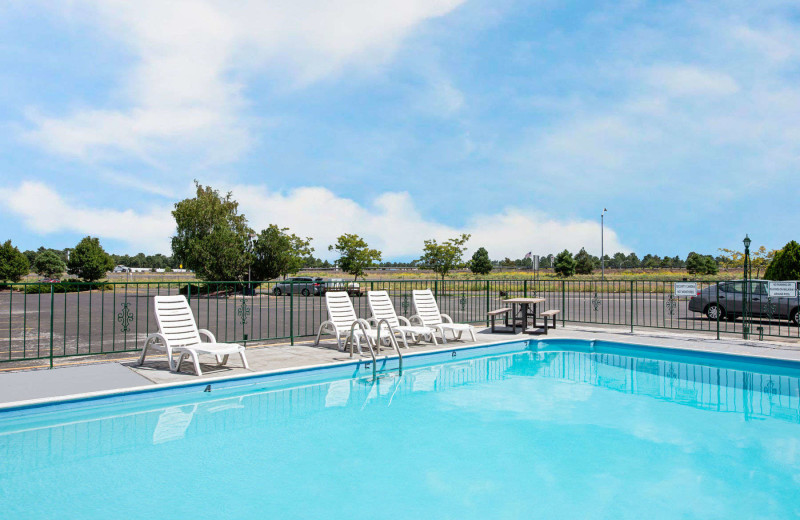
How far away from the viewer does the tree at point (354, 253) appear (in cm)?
3931

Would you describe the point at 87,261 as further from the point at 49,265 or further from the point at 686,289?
the point at 686,289

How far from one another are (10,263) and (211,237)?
101ft

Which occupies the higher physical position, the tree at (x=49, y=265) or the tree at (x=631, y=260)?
the tree at (x=631, y=260)

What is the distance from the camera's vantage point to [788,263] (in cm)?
1986

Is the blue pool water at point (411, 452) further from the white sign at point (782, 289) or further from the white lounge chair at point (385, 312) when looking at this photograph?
the white sign at point (782, 289)

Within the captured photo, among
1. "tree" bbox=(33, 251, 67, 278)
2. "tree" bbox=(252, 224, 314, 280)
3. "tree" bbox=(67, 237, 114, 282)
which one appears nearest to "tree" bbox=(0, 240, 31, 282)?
"tree" bbox=(67, 237, 114, 282)

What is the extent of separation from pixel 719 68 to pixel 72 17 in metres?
16.5

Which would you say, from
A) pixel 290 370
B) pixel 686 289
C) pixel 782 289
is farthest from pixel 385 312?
pixel 782 289

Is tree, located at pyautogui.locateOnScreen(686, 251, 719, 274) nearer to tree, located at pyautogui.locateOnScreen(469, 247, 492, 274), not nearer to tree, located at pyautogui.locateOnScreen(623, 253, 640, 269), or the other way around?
tree, located at pyautogui.locateOnScreen(469, 247, 492, 274)

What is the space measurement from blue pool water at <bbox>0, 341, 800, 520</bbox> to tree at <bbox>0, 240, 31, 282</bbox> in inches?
2249

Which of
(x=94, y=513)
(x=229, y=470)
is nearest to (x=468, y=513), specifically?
(x=229, y=470)

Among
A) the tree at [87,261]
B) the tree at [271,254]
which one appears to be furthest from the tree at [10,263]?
the tree at [271,254]

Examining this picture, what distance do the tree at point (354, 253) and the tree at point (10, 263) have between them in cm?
3666

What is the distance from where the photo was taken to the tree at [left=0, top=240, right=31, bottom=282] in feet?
163
